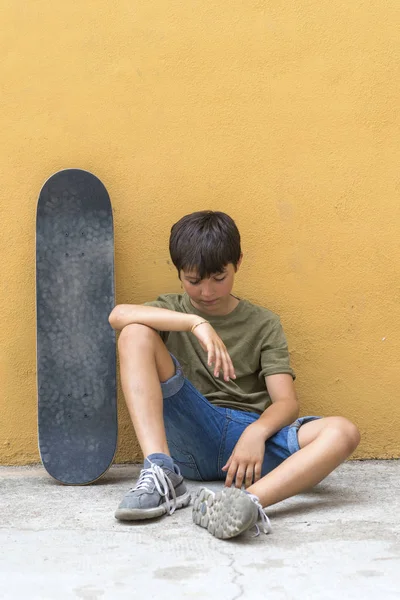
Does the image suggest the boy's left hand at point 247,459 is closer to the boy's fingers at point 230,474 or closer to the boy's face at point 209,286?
the boy's fingers at point 230,474

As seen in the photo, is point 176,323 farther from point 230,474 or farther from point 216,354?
point 230,474

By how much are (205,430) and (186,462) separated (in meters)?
0.17

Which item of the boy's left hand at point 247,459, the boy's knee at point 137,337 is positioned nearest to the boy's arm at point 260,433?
the boy's left hand at point 247,459

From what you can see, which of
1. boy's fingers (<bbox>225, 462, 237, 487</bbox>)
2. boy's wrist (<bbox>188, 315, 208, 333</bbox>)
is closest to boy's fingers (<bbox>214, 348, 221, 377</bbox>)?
boy's wrist (<bbox>188, 315, 208, 333</bbox>)

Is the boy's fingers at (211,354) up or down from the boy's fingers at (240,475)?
up

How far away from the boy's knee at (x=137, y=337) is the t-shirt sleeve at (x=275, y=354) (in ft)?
1.17

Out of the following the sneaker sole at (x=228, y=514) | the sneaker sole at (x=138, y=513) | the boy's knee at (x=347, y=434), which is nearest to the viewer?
the sneaker sole at (x=228, y=514)

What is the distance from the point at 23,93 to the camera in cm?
247

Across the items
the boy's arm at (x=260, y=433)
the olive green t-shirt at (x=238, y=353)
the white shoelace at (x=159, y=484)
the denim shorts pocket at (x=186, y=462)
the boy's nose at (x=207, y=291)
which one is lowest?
the denim shorts pocket at (x=186, y=462)

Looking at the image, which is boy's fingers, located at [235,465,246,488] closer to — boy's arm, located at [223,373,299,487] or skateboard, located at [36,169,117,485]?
boy's arm, located at [223,373,299,487]

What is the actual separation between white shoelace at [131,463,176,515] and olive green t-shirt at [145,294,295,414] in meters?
0.38

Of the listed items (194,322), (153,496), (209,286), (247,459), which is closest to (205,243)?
(209,286)

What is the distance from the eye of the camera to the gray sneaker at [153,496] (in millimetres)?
→ 1810

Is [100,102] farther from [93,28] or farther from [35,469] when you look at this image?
[35,469]
